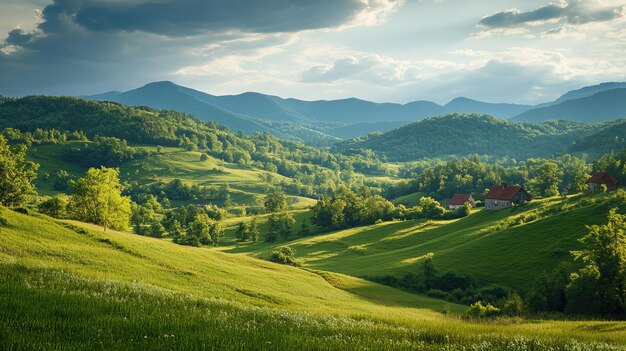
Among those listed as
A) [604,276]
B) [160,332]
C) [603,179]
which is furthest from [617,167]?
[160,332]

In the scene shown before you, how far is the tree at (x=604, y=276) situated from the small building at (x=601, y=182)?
104 meters

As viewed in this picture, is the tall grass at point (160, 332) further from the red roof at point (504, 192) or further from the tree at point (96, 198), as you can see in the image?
the red roof at point (504, 192)

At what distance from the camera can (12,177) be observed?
93938mm

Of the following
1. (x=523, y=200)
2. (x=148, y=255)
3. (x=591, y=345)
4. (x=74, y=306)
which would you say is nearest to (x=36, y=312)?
(x=74, y=306)

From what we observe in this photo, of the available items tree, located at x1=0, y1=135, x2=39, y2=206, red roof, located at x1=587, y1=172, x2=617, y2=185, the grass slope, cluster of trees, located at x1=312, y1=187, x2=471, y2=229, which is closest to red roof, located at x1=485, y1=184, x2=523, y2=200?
the grass slope

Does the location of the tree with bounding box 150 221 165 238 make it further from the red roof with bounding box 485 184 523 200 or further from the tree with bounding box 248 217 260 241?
the red roof with bounding box 485 184 523 200

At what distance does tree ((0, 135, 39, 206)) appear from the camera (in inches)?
3647

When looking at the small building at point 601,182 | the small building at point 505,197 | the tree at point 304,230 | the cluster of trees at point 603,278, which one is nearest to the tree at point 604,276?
the cluster of trees at point 603,278

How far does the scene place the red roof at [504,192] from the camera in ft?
500

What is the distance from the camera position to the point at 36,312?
496 inches

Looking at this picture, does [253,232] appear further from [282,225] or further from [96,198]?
[96,198]

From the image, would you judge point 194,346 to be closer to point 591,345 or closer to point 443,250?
point 591,345

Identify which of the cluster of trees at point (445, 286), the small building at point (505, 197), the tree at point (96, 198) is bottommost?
the cluster of trees at point (445, 286)

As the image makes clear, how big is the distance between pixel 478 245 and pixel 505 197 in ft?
205
